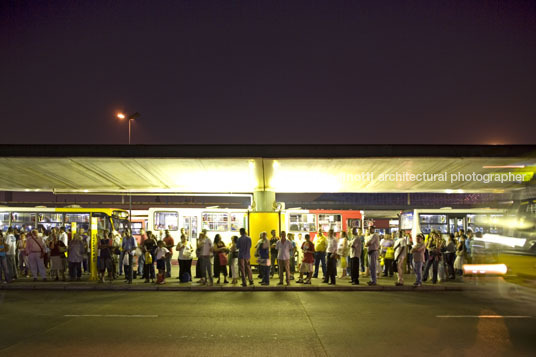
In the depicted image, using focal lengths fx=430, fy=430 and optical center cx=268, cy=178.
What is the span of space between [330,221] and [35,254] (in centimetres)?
1488

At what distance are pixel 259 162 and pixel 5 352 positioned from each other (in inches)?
427

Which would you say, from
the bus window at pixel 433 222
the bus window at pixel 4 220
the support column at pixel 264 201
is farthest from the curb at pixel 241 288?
the bus window at pixel 4 220

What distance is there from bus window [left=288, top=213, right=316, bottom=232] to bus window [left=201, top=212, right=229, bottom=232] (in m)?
3.66

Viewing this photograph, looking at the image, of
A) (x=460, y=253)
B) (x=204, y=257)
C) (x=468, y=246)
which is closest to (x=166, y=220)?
(x=204, y=257)

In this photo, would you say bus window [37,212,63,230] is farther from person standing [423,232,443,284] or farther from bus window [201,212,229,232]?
person standing [423,232,443,284]

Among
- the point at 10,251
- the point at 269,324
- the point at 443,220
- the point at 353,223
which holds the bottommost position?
the point at 269,324

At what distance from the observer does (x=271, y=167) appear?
17.1 metres

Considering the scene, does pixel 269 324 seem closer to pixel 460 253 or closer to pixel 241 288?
pixel 241 288

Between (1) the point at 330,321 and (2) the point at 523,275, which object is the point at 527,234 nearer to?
(2) the point at 523,275

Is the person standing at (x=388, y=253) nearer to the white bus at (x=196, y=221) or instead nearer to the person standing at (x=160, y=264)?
the white bus at (x=196, y=221)

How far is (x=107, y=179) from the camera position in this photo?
19953 millimetres

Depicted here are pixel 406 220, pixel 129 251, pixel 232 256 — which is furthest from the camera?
pixel 406 220

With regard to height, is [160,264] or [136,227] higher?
[136,227]

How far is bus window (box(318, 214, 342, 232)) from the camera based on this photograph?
24.5 metres
